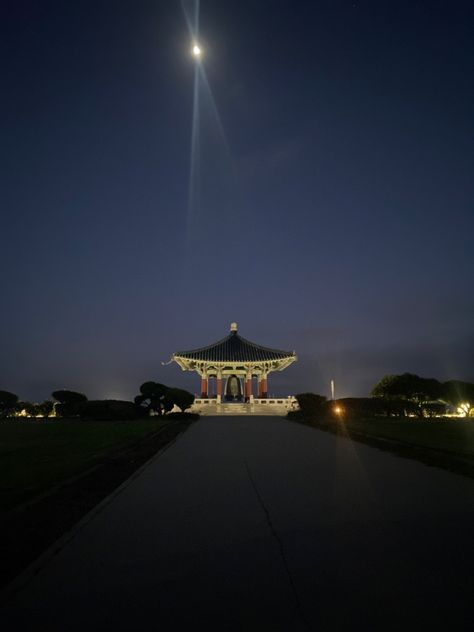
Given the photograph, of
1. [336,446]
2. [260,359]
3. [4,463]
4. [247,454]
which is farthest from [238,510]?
[260,359]

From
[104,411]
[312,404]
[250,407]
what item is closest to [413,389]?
[312,404]

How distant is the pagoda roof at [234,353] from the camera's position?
47.3 meters

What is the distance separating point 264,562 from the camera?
329 cm

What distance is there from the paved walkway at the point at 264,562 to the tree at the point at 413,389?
30.9m

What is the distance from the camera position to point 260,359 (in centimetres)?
4778

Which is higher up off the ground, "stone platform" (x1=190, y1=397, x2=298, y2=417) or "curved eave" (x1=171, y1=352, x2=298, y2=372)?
"curved eave" (x1=171, y1=352, x2=298, y2=372)

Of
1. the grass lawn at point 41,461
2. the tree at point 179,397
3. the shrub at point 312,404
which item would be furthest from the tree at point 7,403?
the shrub at point 312,404

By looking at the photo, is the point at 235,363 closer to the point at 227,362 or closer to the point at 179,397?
the point at 227,362

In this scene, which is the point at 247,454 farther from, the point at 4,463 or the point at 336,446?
the point at 4,463

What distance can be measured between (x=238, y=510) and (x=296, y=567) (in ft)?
6.21

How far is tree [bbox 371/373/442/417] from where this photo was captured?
34312 millimetres

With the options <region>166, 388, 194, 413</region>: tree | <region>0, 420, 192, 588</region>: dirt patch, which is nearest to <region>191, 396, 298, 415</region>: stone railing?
<region>166, 388, 194, 413</region>: tree

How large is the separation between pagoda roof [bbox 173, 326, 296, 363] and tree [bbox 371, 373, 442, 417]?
14.1 metres

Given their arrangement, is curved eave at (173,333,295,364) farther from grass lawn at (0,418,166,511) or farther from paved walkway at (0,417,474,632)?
paved walkway at (0,417,474,632)
